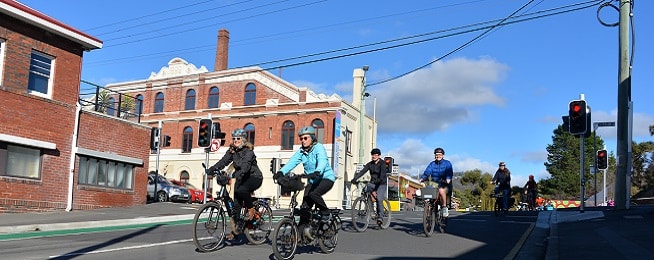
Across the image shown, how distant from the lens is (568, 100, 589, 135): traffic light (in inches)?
615

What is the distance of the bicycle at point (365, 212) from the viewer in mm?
12234

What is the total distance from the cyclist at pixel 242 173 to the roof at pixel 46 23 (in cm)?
1119

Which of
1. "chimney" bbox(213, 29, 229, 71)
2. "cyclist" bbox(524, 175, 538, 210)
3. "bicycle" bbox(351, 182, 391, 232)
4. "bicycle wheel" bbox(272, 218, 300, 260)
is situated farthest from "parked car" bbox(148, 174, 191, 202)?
"chimney" bbox(213, 29, 229, 71)

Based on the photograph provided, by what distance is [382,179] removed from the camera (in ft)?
41.9

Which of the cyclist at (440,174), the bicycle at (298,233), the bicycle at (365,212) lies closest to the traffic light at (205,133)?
the bicycle at (365,212)

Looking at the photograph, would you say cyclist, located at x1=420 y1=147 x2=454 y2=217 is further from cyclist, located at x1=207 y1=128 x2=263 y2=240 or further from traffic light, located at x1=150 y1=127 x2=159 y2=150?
traffic light, located at x1=150 y1=127 x2=159 y2=150

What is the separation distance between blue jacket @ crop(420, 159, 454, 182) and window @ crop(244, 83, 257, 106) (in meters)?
38.9

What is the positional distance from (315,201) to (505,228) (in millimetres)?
6823

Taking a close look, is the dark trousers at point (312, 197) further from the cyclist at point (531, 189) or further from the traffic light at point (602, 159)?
the traffic light at point (602, 159)

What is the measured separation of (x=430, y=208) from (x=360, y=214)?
5.34 ft

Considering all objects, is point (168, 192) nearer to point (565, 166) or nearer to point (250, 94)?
point (250, 94)

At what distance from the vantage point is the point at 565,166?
71.6m

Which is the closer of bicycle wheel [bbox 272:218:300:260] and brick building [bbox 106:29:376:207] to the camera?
bicycle wheel [bbox 272:218:300:260]

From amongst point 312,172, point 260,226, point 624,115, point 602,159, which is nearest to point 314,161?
point 312,172
